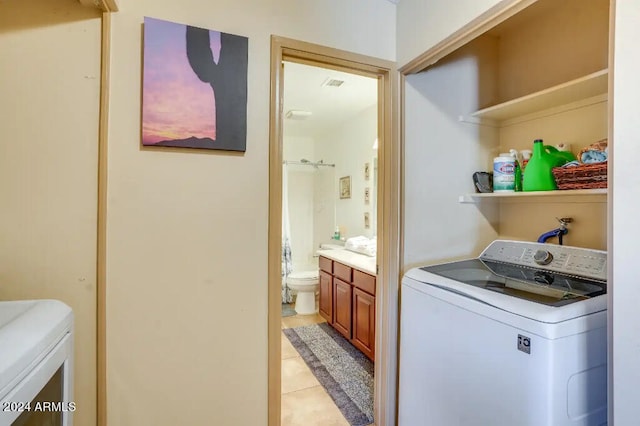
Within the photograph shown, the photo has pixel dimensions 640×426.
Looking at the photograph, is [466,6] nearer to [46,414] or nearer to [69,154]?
[69,154]

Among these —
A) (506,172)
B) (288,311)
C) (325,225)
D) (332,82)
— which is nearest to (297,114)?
(332,82)

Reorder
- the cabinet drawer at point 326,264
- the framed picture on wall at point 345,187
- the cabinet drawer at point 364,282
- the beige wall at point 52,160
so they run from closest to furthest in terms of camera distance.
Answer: the beige wall at point 52,160
the cabinet drawer at point 364,282
the cabinet drawer at point 326,264
the framed picture on wall at point 345,187

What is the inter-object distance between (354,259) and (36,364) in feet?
7.38

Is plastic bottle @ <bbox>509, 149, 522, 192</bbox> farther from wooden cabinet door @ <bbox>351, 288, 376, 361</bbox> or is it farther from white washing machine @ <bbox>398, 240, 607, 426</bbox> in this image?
wooden cabinet door @ <bbox>351, 288, 376, 361</bbox>

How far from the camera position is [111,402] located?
119 cm

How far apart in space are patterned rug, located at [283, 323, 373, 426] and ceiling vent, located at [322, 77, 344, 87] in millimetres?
2279

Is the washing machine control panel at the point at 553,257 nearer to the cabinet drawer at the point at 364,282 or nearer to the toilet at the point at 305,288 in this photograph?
the cabinet drawer at the point at 364,282

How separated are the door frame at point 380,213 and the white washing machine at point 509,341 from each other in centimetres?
20

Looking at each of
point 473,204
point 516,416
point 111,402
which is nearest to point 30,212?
point 111,402

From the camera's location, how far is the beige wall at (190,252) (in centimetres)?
119

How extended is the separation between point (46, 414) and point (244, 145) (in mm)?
1037

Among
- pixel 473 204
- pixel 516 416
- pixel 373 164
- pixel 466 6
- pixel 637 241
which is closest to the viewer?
pixel 637 241

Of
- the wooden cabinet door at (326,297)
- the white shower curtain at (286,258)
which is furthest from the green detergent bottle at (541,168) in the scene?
the white shower curtain at (286,258)

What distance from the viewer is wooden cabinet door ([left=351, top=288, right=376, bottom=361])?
2.28 m
